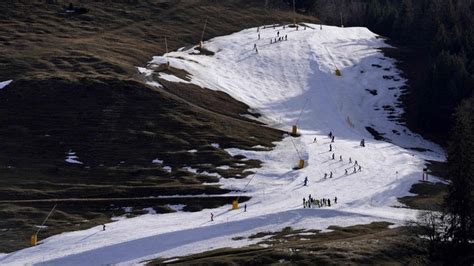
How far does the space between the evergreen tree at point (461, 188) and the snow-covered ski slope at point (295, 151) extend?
37.7 ft

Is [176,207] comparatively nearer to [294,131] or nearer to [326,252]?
[326,252]

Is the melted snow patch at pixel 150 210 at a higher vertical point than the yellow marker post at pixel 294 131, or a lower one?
lower

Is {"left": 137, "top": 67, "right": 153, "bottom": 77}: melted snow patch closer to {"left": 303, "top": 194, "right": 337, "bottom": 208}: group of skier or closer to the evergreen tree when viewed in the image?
{"left": 303, "top": 194, "right": 337, "bottom": 208}: group of skier

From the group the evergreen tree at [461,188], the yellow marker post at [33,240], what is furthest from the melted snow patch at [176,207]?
the evergreen tree at [461,188]

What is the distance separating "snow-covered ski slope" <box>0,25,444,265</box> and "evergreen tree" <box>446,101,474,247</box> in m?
11.5

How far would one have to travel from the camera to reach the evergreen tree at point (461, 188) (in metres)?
54.1

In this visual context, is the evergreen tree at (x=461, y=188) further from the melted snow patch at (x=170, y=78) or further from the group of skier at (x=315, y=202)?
the melted snow patch at (x=170, y=78)

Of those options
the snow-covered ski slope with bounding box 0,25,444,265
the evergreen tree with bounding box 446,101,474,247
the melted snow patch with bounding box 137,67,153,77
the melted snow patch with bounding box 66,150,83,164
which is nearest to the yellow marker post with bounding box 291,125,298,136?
the snow-covered ski slope with bounding box 0,25,444,265

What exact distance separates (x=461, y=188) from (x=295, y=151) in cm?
3417

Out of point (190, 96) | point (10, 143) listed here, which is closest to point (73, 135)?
point (10, 143)

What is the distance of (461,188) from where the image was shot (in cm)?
5419

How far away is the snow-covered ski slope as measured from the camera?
6319 cm

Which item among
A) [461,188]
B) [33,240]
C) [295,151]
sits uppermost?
[461,188]

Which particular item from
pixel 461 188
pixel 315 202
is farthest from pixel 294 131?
pixel 461 188
